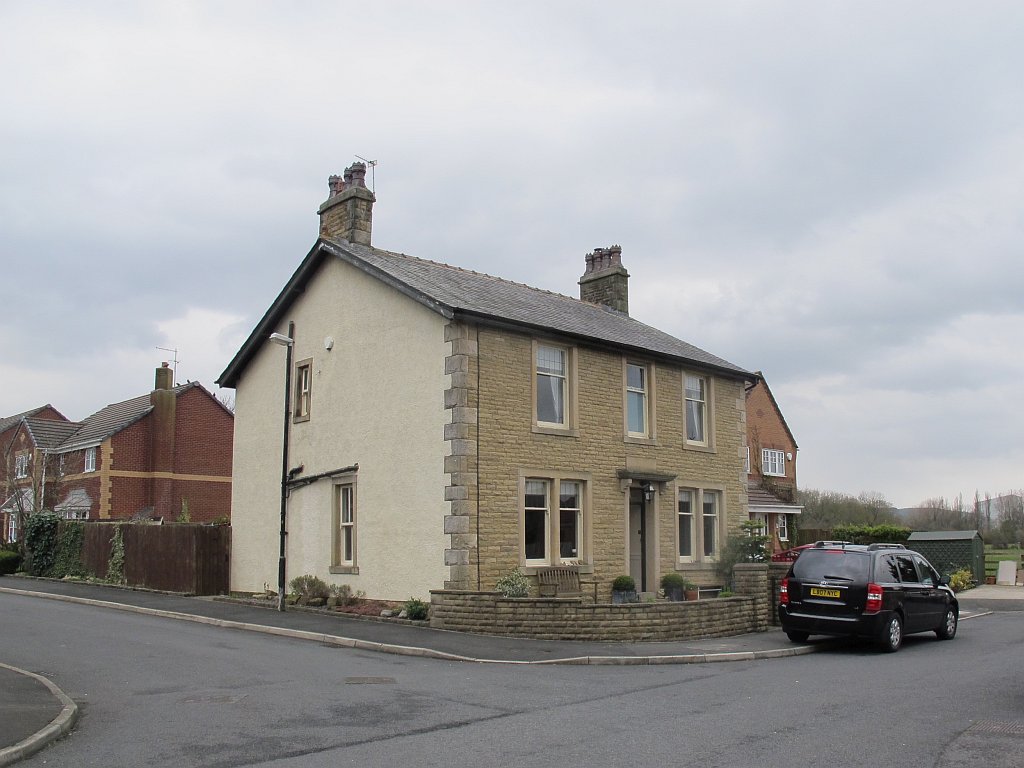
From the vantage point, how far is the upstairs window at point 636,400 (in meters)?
22.9

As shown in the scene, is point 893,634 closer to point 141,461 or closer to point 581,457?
point 581,457

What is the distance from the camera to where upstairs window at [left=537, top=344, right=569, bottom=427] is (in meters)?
20.9

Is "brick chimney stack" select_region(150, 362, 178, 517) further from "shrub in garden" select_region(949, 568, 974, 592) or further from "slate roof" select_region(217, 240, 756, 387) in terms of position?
"shrub in garden" select_region(949, 568, 974, 592)

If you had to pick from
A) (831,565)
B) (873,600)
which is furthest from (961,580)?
(873,600)

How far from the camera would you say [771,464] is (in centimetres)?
5181

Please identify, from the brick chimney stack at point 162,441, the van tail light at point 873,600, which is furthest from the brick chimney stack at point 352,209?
the brick chimney stack at point 162,441

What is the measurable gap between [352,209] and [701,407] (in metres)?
9.92

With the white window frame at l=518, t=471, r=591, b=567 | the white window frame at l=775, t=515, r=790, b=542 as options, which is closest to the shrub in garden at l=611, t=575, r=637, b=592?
the white window frame at l=518, t=471, r=591, b=567

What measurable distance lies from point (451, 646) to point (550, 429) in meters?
6.35

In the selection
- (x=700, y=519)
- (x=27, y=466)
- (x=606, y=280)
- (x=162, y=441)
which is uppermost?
(x=606, y=280)

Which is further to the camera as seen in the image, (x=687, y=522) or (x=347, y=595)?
(x=687, y=522)

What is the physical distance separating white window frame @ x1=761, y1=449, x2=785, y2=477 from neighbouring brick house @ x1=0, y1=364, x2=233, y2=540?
26747 mm

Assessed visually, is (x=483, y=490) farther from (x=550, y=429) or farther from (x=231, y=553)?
(x=231, y=553)

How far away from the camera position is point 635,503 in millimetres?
22797
